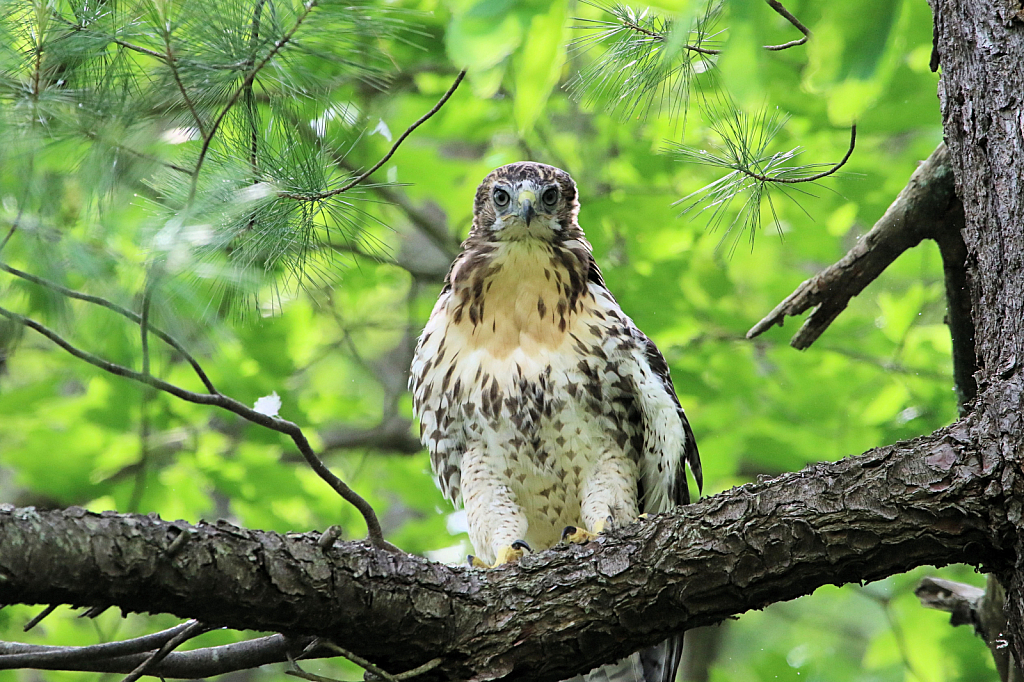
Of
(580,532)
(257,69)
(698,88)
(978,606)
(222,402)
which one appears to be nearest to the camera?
(222,402)

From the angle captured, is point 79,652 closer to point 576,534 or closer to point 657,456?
point 576,534

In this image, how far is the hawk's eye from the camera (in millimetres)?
3697

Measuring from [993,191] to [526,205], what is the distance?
5.44 ft

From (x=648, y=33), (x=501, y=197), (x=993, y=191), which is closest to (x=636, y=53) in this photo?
(x=648, y=33)

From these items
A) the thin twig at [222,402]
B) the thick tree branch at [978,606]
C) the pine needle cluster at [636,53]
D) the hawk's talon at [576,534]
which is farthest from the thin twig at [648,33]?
the thick tree branch at [978,606]

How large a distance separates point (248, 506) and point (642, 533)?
338 cm

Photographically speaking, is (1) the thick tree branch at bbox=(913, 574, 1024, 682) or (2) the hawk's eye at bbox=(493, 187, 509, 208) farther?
(2) the hawk's eye at bbox=(493, 187, 509, 208)

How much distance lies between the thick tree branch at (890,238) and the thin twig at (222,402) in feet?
5.59

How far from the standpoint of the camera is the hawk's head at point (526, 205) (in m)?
3.62

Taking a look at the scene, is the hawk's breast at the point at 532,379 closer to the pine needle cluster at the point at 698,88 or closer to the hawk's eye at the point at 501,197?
the hawk's eye at the point at 501,197

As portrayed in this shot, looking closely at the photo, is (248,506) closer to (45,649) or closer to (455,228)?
(455,228)

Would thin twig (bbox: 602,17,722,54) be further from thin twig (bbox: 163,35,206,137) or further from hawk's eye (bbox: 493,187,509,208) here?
thin twig (bbox: 163,35,206,137)

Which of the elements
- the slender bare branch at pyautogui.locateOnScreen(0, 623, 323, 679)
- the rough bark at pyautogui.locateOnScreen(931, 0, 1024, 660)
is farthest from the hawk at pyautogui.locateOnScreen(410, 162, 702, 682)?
the rough bark at pyautogui.locateOnScreen(931, 0, 1024, 660)

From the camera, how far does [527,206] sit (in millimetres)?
3576
